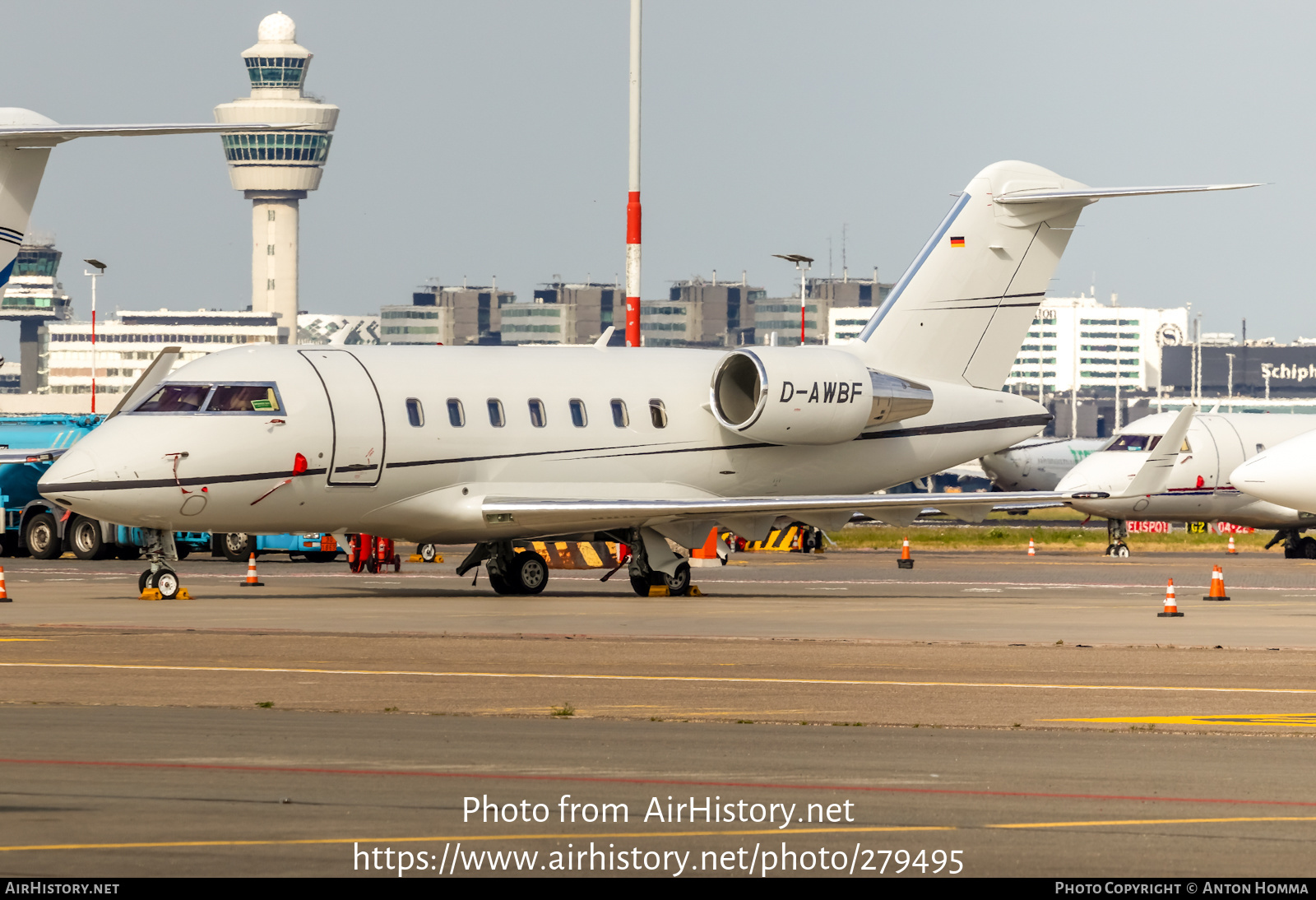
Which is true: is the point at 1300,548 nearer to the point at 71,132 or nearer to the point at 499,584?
the point at 499,584

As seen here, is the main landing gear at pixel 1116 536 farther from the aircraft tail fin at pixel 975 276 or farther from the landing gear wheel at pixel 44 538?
the landing gear wheel at pixel 44 538

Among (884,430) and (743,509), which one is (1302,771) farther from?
(884,430)

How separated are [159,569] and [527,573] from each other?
5.81 meters

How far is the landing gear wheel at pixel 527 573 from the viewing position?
28578mm

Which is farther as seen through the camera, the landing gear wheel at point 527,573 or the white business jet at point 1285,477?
the landing gear wheel at point 527,573

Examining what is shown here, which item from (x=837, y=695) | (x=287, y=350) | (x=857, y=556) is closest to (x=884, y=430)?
(x=287, y=350)

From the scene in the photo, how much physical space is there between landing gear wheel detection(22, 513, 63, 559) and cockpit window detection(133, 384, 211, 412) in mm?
19279

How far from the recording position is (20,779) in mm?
9828

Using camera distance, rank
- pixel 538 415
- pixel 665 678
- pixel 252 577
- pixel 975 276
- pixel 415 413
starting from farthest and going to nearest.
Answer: pixel 975 276, pixel 252 577, pixel 538 415, pixel 415 413, pixel 665 678

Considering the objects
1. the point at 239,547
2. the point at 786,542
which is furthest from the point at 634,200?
the point at 786,542

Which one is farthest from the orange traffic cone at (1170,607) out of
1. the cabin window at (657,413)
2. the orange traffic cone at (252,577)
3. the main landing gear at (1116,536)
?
the main landing gear at (1116,536)

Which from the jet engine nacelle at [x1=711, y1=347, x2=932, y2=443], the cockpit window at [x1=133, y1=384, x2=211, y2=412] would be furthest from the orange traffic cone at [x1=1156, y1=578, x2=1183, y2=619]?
the cockpit window at [x1=133, y1=384, x2=211, y2=412]

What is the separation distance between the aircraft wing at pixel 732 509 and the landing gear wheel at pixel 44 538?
2021 centimetres

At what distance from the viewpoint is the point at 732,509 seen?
26.5 metres
